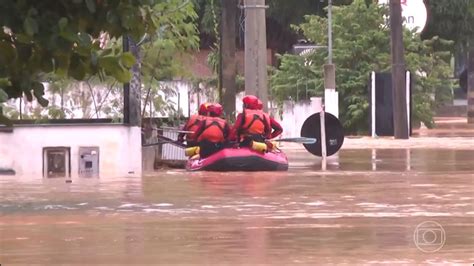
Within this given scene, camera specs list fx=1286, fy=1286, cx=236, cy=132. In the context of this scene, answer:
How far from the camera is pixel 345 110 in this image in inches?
1533

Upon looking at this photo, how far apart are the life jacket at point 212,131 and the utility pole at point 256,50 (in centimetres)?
219

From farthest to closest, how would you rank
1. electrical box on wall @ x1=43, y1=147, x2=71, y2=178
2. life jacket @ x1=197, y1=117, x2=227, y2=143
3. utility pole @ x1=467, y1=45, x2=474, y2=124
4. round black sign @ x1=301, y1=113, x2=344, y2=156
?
1. utility pole @ x1=467, y1=45, x2=474, y2=124
2. round black sign @ x1=301, y1=113, x2=344, y2=156
3. life jacket @ x1=197, y1=117, x2=227, y2=143
4. electrical box on wall @ x1=43, y1=147, x2=71, y2=178

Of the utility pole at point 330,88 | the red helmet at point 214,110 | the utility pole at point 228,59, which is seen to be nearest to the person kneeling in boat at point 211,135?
the red helmet at point 214,110

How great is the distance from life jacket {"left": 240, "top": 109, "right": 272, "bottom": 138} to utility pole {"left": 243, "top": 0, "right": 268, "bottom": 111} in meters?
2.03

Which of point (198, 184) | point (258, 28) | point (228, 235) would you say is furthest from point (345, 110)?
point (228, 235)

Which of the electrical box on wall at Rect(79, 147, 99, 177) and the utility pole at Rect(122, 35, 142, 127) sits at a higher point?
the utility pole at Rect(122, 35, 142, 127)

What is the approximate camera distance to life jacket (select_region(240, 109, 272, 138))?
21.4m

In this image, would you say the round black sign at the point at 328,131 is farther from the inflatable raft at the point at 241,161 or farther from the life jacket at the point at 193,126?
the life jacket at the point at 193,126

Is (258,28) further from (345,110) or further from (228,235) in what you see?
(345,110)

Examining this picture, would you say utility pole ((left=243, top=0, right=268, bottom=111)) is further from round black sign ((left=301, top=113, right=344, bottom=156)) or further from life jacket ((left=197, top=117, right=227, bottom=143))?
life jacket ((left=197, top=117, right=227, bottom=143))

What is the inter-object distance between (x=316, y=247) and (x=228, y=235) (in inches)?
47.4

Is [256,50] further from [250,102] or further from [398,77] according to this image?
[398,77]

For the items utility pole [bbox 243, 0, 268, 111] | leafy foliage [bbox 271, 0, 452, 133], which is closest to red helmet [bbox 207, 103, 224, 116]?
utility pole [bbox 243, 0, 268, 111]

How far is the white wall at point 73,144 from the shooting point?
20.8m
